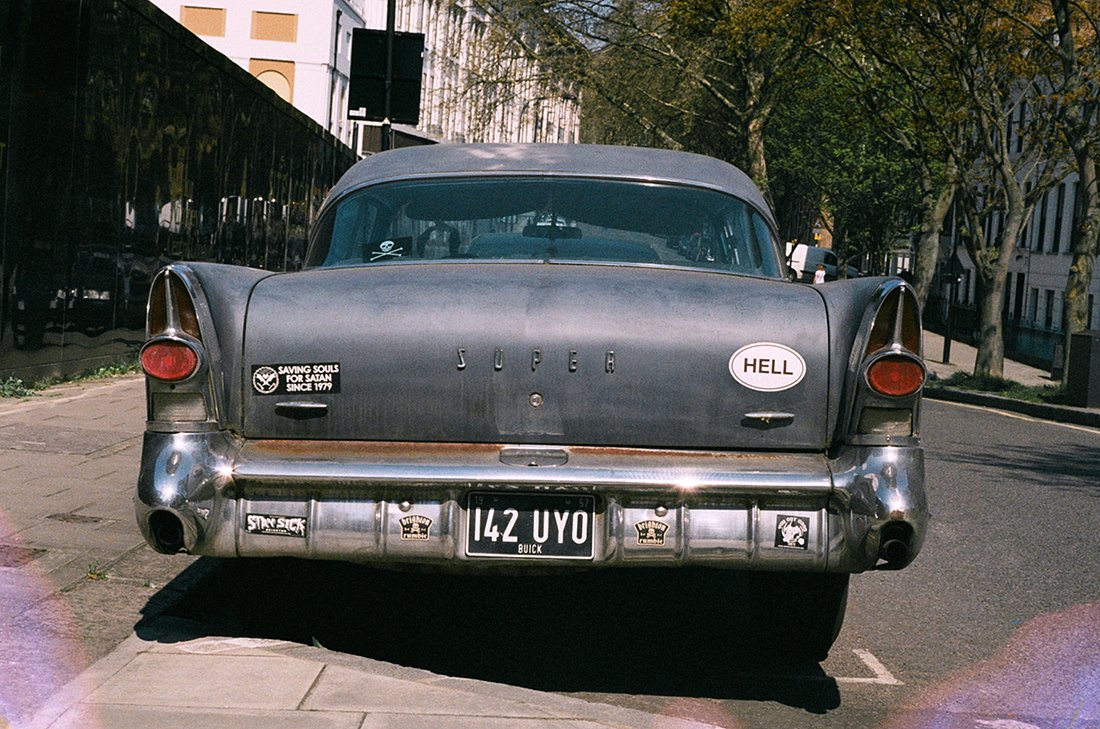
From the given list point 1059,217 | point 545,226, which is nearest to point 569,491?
point 545,226

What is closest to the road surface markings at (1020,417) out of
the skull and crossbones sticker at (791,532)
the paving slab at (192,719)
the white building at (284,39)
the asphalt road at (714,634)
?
the asphalt road at (714,634)

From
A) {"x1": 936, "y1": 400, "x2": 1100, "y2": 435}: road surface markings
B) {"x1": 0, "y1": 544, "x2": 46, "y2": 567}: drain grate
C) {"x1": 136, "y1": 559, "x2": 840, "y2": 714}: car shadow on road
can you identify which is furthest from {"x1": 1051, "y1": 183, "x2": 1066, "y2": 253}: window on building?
{"x1": 0, "y1": 544, "x2": 46, "y2": 567}: drain grate

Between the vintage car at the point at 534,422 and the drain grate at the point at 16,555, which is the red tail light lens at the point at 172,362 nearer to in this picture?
the vintage car at the point at 534,422

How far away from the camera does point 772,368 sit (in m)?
4.64

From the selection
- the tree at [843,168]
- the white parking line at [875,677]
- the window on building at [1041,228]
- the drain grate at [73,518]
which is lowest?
the white parking line at [875,677]

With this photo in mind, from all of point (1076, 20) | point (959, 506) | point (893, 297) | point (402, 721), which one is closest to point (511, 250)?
point (893, 297)

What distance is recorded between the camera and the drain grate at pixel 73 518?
22.1 feet

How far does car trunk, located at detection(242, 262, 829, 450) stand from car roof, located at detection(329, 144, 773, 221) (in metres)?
1.42

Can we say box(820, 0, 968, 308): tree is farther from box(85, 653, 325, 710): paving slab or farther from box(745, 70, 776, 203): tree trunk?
box(85, 653, 325, 710): paving slab

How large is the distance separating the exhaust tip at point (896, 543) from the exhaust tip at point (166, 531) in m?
2.00

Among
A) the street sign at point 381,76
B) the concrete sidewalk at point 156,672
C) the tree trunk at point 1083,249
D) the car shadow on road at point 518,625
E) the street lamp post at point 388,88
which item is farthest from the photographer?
the tree trunk at point 1083,249

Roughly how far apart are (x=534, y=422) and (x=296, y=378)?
713mm

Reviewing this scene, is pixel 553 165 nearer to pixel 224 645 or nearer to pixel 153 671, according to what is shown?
pixel 224 645

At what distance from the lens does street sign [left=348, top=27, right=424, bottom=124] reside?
1764cm
